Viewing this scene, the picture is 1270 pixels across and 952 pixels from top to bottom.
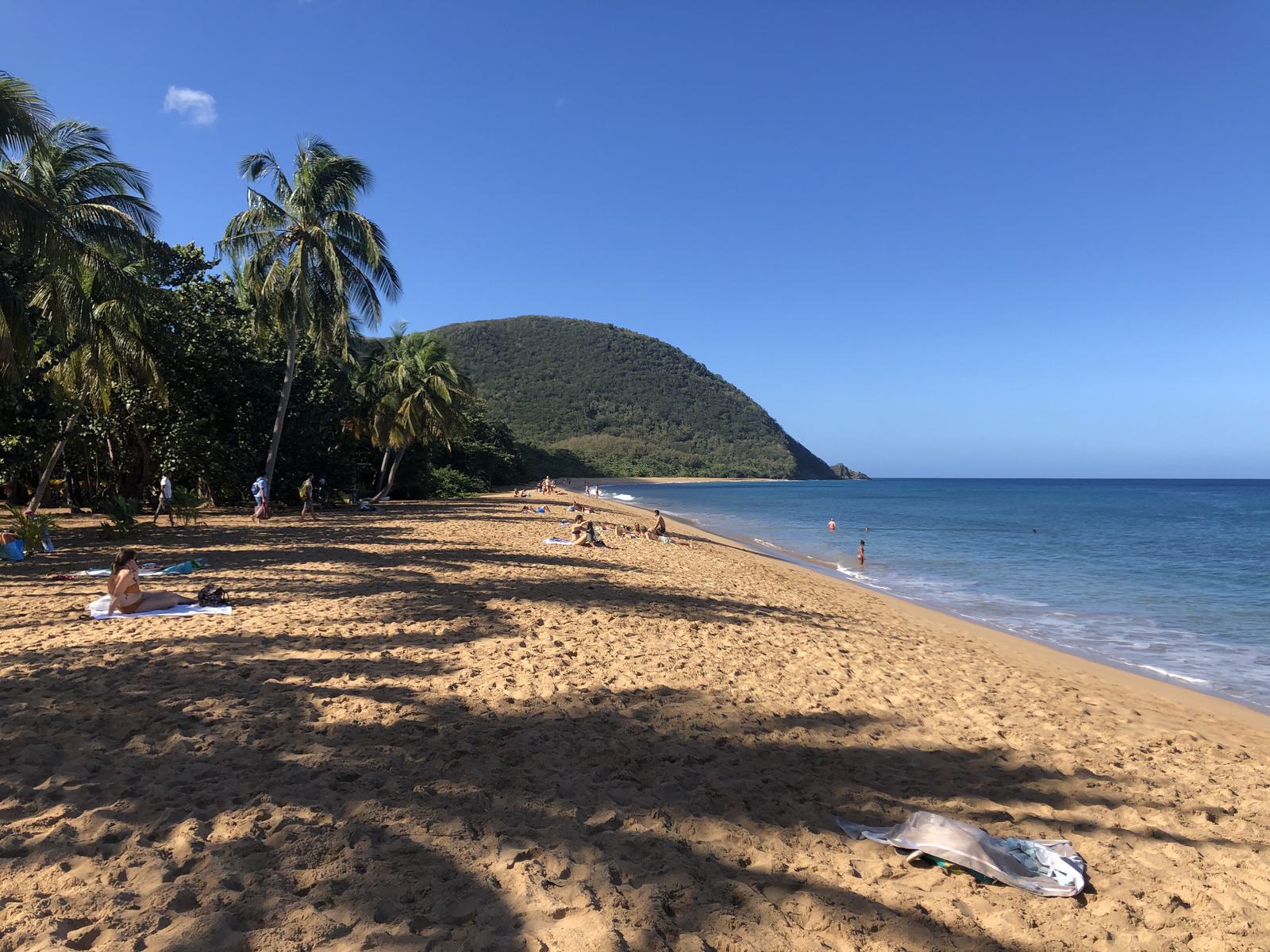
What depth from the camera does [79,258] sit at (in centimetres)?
962

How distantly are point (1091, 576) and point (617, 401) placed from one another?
4501 inches

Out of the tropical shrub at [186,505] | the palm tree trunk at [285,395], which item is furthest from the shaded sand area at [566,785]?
the palm tree trunk at [285,395]

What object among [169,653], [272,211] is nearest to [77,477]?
[272,211]

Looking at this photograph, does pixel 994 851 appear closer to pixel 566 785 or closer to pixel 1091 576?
pixel 566 785

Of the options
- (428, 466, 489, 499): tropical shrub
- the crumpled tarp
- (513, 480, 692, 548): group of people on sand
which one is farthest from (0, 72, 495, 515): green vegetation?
the crumpled tarp

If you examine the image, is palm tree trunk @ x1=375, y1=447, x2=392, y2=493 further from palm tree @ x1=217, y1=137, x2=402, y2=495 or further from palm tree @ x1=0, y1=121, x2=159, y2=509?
palm tree @ x1=0, y1=121, x2=159, y2=509

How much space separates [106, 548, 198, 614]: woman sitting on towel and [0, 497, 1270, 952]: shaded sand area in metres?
0.35

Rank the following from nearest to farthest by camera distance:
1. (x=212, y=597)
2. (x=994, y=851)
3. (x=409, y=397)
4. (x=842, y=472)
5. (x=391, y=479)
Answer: (x=994, y=851) → (x=212, y=597) → (x=409, y=397) → (x=391, y=479) → (x=842, y=472)

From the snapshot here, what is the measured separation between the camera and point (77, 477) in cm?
2005

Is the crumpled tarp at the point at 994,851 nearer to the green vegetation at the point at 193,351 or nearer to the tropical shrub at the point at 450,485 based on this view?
the green vegetation at the point at 193,351

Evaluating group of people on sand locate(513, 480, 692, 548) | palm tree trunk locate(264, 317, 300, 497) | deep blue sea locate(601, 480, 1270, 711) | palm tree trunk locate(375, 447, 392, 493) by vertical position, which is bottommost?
deep blue sea locate(601, 480, 1270, 711)

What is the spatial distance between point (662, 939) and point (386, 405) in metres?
Result: 26.9

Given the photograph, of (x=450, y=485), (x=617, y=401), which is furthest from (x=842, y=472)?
(x=450, y=485)

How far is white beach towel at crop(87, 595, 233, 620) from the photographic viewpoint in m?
6.49
